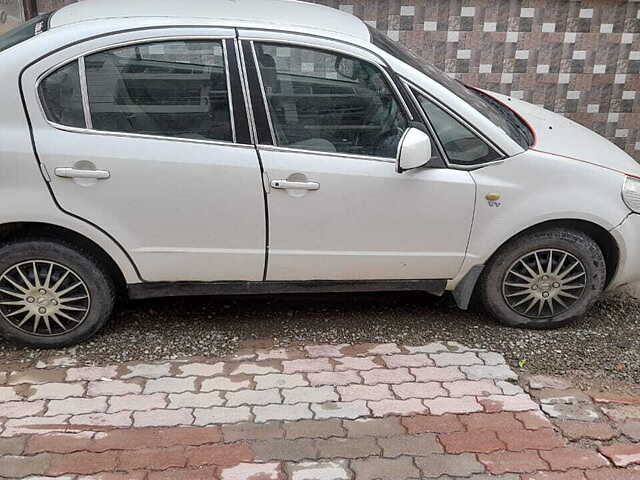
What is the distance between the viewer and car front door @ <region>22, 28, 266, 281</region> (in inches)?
127

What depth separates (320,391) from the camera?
3.41 m

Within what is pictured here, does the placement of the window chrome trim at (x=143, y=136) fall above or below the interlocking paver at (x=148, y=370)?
above

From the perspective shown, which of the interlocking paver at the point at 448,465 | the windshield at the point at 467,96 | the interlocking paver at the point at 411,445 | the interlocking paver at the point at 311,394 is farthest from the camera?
the windshield at the point at 467,96

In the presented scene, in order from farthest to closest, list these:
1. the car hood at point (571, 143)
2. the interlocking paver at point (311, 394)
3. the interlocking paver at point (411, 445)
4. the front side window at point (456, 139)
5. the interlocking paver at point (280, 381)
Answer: the car hood at point (571, 143)
the front side window at point (456, 139)
the interlocking paver at point (280, 381)
the interlocking paver at point (311, 394)
the interlocking paver at point (411, 445)

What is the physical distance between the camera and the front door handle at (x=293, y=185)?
3.37 meters

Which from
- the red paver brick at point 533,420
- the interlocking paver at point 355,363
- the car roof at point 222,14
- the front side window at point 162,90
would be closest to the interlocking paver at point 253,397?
the interlocking paver at point 355,363

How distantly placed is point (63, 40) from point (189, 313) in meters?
1.81

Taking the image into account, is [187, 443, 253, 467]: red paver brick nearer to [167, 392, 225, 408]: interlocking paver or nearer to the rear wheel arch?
[167, 392, 225, 408]: interlocking paver

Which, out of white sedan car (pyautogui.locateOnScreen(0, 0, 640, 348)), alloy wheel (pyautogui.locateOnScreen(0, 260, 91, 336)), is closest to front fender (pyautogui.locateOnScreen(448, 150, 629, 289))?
white sedan car (pyautogui.locateOnScreen(0, 0, 640, 348))

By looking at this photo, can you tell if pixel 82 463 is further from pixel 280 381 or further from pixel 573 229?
pixel 573 229

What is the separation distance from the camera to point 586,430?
3186 millimetres

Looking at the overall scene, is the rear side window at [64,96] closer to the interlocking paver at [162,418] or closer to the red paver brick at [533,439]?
the interlocking paver at [162,418]

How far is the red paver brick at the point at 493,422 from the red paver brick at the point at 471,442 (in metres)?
0.05

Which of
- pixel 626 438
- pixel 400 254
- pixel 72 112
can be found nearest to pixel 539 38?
pixel 400 254
